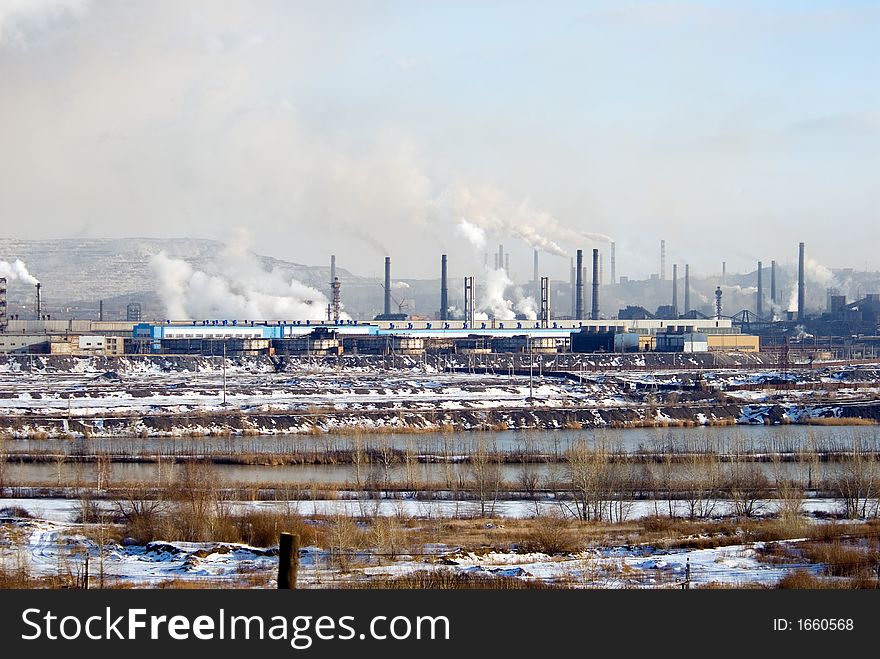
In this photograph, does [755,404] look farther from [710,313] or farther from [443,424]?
[710,313]

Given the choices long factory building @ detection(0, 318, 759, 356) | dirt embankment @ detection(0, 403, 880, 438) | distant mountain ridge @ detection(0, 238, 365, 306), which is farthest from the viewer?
distant mountain ridge @ detection(0, 238, 365, 306)

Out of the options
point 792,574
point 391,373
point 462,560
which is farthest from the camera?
point 391,373

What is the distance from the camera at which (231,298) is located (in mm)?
46750

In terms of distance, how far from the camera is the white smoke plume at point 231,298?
147 feet

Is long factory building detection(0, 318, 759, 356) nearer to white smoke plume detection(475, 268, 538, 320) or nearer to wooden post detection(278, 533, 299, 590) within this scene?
white smoke plume detection(475, 268, 538, 320)

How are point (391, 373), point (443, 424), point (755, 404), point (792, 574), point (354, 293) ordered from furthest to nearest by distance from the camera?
1. point (354, 293)
2. point (391, 373)
3. point (755, 404)
4. point (443, 424)
5. point (792, 574)

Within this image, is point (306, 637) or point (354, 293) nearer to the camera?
point (306, 637)

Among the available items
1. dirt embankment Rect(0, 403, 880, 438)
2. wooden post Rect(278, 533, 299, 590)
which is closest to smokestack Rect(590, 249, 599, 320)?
dirt embankment Rect(0, 403, 880, 438)

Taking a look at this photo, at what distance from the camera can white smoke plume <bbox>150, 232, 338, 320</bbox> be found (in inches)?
1758

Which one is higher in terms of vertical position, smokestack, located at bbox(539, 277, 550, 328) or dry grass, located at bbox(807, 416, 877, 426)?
smokestack, located at bbox(539, 277, 550, 328)

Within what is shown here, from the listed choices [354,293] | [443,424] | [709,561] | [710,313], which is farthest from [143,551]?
[354,293]

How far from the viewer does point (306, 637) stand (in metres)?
3.53

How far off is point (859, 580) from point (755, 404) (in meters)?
15.4

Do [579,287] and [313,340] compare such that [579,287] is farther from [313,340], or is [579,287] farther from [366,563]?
[366,563]
